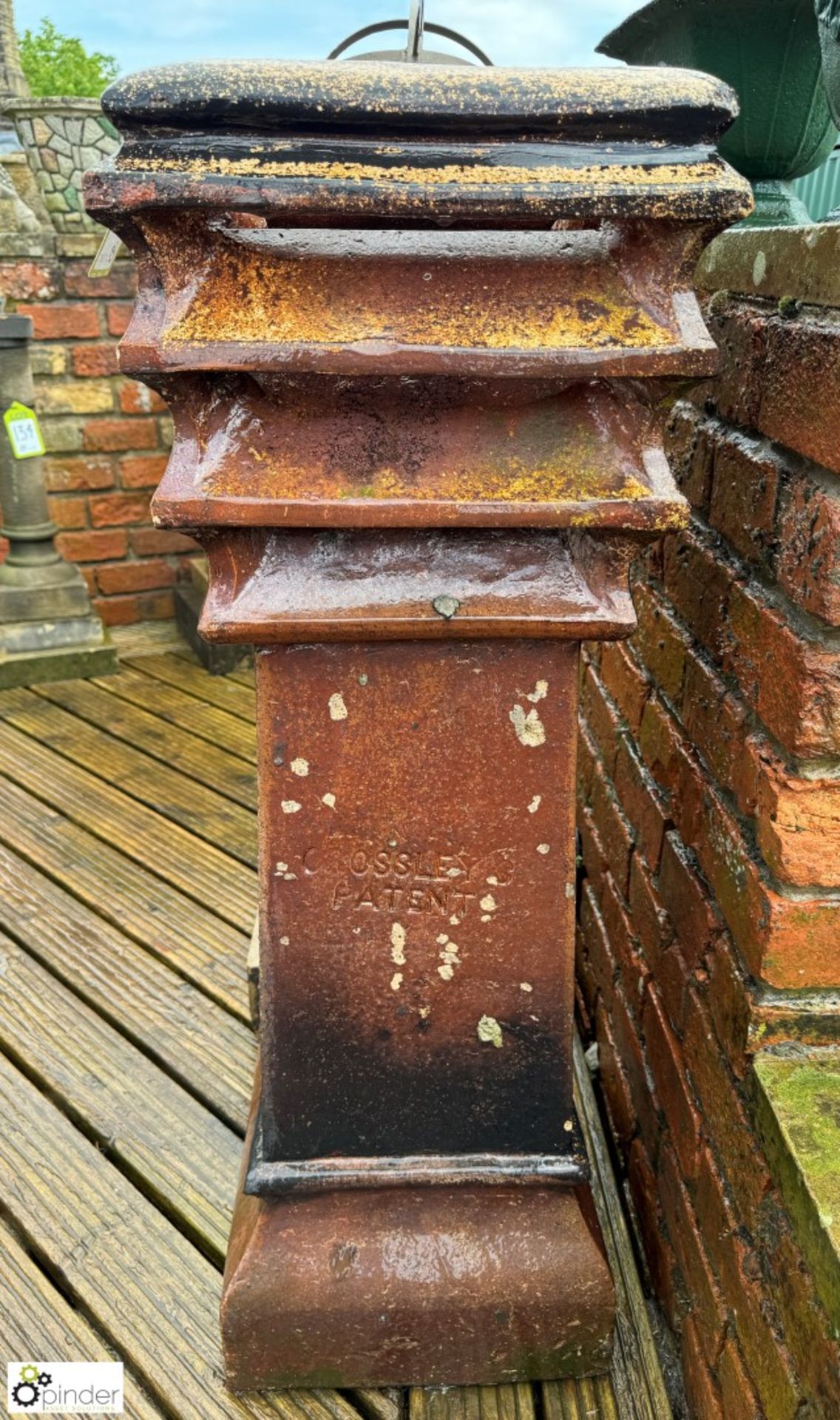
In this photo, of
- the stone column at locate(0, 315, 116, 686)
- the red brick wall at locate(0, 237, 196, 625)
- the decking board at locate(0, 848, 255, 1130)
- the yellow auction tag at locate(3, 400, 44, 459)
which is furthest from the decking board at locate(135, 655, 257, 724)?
the decking board at locate(0, 848, 255, 1130)

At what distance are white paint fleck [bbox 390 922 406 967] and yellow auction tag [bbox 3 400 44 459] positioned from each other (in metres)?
2.89

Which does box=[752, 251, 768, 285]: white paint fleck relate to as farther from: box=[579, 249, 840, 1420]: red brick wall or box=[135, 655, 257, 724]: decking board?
box=[135, 655, 257, 724]: decking board

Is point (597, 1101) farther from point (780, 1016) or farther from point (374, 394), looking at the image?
point (374, 394)

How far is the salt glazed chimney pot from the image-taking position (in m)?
0.85

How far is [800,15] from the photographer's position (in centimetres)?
156

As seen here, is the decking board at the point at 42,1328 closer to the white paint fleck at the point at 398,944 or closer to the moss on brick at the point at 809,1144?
the white paint fleck at the point at 398,944

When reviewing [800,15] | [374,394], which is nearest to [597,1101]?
[374,394]

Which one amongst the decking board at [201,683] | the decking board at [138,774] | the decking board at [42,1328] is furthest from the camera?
the decking board at [201,683]

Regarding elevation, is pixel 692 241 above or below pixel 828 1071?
above

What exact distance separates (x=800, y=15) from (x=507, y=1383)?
1873 mm

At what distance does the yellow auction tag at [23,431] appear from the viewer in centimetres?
351

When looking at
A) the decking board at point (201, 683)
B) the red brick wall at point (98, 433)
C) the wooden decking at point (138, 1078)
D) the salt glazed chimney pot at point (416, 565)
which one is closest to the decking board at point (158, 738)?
the wooden decking at point (138, 1078)

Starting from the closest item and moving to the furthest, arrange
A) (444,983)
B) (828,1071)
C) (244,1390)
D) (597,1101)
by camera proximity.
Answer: (828,1071) → (444,983) → (244,1390) → (597,1101)

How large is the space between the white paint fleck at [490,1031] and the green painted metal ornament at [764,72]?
3.72 feet
